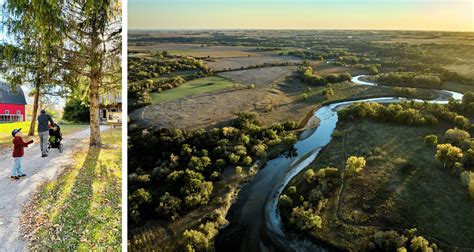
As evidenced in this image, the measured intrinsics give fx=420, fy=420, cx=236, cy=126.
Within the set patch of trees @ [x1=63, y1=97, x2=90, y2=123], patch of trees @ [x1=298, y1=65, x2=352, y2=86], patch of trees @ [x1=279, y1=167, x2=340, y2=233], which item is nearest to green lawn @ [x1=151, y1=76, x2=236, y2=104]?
patch of trees @ [x1=63, y1=97, x2=90, y2=123]

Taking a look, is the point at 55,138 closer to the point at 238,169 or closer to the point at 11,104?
the point at 11,104

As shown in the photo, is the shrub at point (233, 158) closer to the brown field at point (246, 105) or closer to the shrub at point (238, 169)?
the shrub at point (238, 169)

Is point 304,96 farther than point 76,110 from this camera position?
No

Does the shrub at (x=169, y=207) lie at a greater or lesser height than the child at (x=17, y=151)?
lesser

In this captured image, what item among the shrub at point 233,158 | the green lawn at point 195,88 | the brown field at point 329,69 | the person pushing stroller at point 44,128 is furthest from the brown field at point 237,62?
the person pushing stroller at point 44,128

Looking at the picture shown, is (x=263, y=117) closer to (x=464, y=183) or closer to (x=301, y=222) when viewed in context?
(x=301, y=222)

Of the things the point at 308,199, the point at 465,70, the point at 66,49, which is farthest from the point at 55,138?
the point at 465,70

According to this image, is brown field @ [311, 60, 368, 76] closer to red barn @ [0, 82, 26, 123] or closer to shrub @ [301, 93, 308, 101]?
shrub @ [301, 93, 308, 101]
